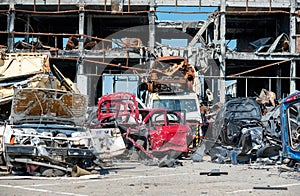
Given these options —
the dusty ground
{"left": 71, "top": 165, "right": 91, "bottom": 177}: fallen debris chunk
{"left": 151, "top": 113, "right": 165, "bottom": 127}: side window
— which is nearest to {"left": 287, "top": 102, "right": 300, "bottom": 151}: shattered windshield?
the dusty ground

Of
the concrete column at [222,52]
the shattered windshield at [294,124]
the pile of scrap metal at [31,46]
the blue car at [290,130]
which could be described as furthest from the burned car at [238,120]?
the pile of scrap metal at [31,46]

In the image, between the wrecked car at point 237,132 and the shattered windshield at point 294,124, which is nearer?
the shattered windshield at point 294,124

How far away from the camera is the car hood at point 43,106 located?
38.5ft

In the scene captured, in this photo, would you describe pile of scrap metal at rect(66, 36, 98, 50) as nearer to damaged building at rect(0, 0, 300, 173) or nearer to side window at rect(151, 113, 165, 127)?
damaged building at rect(0, 0, 300, 173)

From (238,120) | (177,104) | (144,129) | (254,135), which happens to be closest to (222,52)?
(177,104)

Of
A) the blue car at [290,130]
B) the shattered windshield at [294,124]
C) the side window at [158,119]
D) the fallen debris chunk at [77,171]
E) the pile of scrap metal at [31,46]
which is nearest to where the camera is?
the fallen debris chunk at [77,171]

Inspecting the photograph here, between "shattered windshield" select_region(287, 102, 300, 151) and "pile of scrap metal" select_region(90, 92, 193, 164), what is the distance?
3862 mm

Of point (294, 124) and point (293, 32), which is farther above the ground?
point (293, 32)

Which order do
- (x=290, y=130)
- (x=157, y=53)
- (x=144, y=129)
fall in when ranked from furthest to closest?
1. (x=157, y=53)
2. (x=144, y=129)
3. (x=290, y=130)

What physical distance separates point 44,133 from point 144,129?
Answer: 4.39 metres

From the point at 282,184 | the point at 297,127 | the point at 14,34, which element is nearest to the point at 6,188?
the point at 282,184

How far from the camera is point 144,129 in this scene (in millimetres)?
14914

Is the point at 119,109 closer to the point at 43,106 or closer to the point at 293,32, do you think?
the point at 43,106

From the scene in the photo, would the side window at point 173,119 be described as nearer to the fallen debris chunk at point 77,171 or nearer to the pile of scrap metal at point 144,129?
the pile of scrap metal at point 144,129
